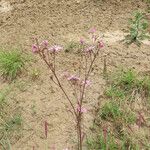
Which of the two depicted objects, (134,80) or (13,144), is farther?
(134,80)

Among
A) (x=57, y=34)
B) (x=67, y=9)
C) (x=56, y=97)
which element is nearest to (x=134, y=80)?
(x=56, y=97)

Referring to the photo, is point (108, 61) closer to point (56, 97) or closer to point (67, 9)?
point (56, 97)

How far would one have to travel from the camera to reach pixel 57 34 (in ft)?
15.2

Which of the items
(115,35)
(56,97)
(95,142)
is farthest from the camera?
(115,35)

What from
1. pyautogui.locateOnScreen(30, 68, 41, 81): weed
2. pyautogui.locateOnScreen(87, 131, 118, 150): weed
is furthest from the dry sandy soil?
pyautogui.locateOnScreen(87, 131, 118, 150): weed

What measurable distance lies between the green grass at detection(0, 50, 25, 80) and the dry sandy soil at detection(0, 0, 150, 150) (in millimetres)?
103

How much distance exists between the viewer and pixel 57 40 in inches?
179

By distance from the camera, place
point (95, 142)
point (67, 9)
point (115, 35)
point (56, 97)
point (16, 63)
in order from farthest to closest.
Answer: point (67, 9)
point (115, 35)
point (16, 63)
point (56, 97)
point (95, 142)

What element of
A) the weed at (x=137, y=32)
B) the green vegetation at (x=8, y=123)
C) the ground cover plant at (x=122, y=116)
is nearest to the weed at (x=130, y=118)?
the ground cover plant at (x=122, y=116)

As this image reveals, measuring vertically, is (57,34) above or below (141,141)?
above

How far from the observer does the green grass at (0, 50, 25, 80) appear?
419 centimetres

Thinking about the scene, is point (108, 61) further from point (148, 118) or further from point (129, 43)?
point (148, 118)

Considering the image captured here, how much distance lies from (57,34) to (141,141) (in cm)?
169

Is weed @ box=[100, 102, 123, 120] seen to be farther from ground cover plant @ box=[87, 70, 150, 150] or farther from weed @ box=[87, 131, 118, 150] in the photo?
weed @ box=[87, 131, 118, 150]
